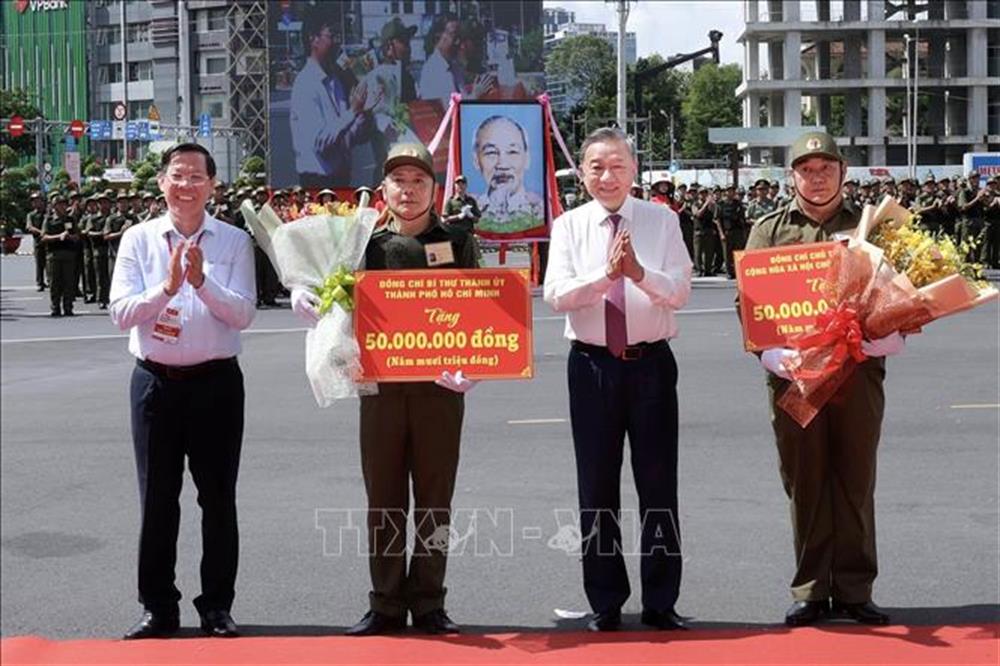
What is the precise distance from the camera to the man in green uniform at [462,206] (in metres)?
21.0

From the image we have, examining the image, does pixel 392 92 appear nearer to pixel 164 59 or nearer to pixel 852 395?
pixel 164 59

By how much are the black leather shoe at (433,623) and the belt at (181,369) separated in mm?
1316

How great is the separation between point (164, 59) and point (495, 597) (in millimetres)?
70111

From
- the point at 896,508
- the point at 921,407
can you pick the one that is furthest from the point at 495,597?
the point at 921,407

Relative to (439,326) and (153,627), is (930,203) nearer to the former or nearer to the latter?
(439,326)

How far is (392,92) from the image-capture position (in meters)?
50.0

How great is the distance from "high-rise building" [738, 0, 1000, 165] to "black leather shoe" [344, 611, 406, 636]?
8.36 meters

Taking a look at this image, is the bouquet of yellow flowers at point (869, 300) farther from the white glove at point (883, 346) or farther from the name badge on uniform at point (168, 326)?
the name badge on uniform at point (168, 326)

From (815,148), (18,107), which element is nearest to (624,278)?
(815,148)

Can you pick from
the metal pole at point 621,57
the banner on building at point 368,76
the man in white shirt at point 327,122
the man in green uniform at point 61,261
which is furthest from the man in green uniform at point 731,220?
the man in white shirt at point 327,122

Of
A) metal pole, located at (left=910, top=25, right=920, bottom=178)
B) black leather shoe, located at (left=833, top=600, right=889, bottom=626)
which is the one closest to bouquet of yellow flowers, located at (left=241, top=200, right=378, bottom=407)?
black leather shoe, located at (left=833, top=600, right=889, bottom=626)

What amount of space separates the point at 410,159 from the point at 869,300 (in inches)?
73.9

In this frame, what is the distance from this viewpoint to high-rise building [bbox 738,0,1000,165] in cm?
1445

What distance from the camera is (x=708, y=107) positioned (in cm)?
3016
